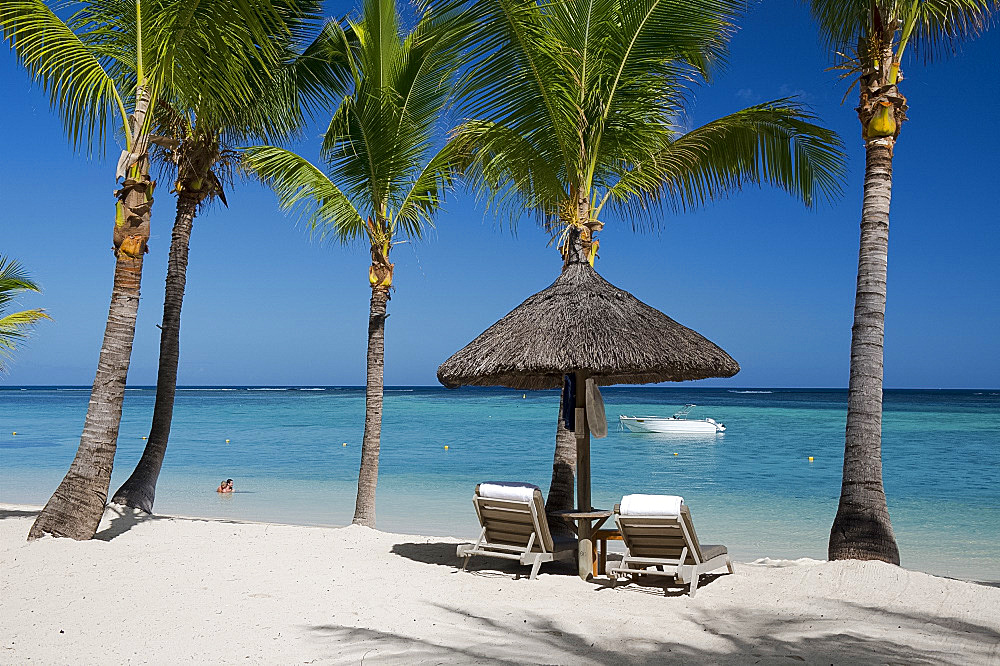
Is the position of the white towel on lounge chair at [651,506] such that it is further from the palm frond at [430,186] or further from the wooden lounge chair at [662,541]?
the palm frond at [430,186]

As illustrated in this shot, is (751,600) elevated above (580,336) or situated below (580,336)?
below

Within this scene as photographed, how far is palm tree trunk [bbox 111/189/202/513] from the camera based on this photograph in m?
9.19

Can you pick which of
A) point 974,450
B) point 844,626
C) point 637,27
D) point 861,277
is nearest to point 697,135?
point 637,27

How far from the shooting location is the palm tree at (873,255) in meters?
6.71

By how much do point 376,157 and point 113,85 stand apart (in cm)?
306

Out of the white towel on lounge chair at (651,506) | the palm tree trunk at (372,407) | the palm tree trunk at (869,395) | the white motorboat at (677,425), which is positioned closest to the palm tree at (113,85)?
the palm tree trunk at (372,407)

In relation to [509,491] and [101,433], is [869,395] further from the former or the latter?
[101,433]

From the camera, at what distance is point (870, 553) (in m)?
6.57

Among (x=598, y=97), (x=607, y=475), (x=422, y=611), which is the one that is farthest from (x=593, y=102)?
(x=607, y=475)

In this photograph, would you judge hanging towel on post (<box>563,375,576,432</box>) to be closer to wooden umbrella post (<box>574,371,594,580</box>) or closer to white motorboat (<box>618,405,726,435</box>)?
wooden umbrella post (<box>574,371,594,580</box>)

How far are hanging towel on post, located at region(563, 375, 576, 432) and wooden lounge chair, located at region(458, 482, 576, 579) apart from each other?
836 millimetres

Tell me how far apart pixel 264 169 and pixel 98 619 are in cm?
611

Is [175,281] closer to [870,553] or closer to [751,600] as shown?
[751,600]

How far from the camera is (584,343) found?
6.60 metres
